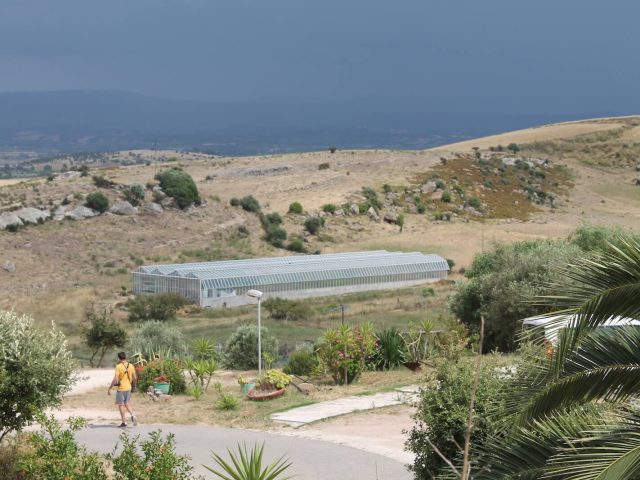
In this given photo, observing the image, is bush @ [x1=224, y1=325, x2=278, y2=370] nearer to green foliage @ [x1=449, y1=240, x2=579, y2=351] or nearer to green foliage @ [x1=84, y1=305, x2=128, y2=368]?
green foliage @ [x1=84, y1=305, x2=128, y2=368]

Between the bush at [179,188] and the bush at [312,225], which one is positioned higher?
the bush at [179,188]

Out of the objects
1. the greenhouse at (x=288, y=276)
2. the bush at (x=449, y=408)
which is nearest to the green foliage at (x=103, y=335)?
the greenhouse at (x=288, y=276)

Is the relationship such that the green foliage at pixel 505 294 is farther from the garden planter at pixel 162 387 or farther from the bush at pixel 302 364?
the garden planter at pixel 162 387

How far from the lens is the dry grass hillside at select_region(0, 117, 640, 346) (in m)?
56.6

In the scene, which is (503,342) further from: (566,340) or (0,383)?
(566,340)

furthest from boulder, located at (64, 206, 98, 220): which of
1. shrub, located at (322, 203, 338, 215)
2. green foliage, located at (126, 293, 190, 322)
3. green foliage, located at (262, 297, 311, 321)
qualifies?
green foliage, located at (262, 297, 311, 321)

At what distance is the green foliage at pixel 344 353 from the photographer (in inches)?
889

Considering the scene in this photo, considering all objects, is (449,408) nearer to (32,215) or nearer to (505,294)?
(505,294)

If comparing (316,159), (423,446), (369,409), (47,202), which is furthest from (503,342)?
(316,159)

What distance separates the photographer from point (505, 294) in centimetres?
2783

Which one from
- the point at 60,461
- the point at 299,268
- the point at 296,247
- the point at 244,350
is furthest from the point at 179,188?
the point at 60,461

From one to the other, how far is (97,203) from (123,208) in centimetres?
194

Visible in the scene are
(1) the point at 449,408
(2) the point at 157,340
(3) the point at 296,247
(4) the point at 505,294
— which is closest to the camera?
(1) the point at 449,408

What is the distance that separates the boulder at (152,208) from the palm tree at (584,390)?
60892 mm
